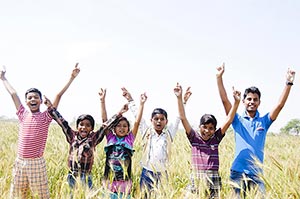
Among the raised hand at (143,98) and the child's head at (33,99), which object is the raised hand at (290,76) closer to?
the raised hand at (143,98)

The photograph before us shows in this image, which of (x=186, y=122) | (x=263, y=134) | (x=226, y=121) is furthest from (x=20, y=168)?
(x=263, y=134)

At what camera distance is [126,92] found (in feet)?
13.4

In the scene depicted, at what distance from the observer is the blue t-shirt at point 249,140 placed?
3311 mm

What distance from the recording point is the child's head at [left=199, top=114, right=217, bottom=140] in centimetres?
342

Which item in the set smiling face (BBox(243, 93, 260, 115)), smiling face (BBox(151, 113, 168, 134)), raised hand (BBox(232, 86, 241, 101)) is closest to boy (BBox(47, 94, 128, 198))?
smiling face (BBox(151, 113, 168, 134))

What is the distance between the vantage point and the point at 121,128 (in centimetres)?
370

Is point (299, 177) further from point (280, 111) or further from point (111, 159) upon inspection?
point (111, 159)

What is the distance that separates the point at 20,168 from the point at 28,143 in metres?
0.25

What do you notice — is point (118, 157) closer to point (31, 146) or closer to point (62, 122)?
point (62, 122)

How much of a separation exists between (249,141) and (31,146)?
2.13m

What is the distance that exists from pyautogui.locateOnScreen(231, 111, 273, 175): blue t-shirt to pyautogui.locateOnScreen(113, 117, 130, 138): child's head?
1109mm

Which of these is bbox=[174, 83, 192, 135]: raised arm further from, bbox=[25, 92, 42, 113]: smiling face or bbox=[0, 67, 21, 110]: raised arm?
bbox=[0, 67, 21, 110]: raised arm

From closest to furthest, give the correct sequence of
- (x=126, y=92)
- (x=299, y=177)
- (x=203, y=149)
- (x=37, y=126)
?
1. (x=299, y=177)
2. (x=203, y=149)
3. (x=37, y=126)
4. (x=126, y=92)

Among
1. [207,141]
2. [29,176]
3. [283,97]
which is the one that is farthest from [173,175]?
[29,176]
